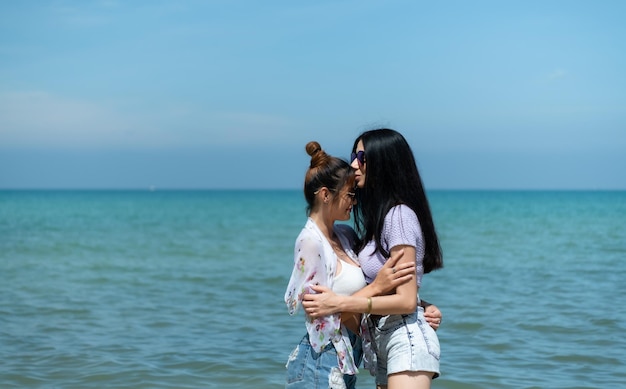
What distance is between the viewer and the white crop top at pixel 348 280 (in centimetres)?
405

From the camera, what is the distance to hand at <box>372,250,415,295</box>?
3936mm

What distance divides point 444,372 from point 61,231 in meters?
25.5

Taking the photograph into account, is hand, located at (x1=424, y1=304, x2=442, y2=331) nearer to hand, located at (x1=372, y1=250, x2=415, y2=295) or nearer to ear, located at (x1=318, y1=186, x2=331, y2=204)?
hand, located at (x1=372, y1=250, x2=415, y2=295)

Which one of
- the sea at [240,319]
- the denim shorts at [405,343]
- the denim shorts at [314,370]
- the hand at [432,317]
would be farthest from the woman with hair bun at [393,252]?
the sea at [240,319]

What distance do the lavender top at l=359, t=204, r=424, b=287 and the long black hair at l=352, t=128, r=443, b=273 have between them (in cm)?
3

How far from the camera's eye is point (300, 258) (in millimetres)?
3947

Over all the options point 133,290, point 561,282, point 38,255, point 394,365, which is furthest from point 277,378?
point 38,255

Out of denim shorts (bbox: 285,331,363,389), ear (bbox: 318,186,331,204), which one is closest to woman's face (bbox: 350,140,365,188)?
ear (bbox: 318,186,331,204)

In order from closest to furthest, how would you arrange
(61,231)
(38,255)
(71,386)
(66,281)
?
(71,386) → (66,281) → (38,255) → (61,231)

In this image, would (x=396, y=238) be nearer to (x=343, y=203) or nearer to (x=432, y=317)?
(x=343, y=203)

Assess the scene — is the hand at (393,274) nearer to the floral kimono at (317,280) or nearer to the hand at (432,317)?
the floral kimono at (317,280)

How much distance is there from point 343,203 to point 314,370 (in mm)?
800

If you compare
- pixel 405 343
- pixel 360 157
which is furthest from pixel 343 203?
pixel 405 343

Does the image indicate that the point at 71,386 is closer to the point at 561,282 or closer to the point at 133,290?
the point at 133,290
